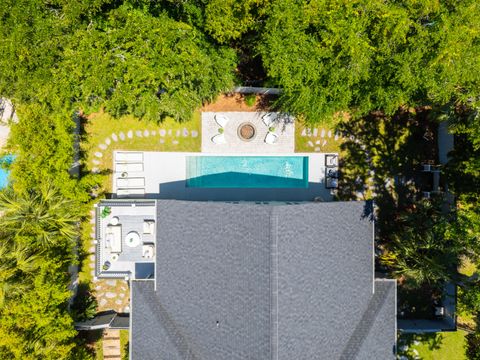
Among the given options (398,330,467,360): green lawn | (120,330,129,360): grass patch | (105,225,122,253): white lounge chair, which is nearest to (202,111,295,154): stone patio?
(105,225,122,253): white lounge chair

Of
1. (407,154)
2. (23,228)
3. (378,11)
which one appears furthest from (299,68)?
(23,228)

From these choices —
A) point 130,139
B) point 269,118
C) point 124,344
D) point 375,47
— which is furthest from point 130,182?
point 375,47

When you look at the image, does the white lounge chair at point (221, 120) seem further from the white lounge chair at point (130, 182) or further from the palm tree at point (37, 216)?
the palm tree at point (37, 216)

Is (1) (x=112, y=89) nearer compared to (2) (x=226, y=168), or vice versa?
(1) (x=112, y=89)

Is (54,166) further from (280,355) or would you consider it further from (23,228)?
(280,355)

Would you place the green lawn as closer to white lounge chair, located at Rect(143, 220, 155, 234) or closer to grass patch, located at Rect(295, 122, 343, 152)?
grass patch, located at Rect(295, 122, 343, 152)

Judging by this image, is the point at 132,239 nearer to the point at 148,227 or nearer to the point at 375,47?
the point at 148,227

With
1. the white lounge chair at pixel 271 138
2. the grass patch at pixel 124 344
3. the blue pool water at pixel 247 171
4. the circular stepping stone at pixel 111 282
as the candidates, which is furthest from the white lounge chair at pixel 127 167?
the grass patch at pixel 124 344
